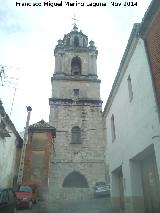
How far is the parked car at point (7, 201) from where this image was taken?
10.0m

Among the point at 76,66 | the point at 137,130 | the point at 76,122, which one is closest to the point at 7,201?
the point at 137,130

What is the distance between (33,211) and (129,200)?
5.97 m

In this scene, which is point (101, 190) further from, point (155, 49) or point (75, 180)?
point (155, 49)

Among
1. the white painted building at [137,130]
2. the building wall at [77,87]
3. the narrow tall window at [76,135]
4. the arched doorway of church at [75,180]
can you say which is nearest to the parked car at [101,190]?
the arched doorway of church at [75,180]

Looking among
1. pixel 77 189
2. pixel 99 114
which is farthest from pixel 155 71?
pixel 99 114

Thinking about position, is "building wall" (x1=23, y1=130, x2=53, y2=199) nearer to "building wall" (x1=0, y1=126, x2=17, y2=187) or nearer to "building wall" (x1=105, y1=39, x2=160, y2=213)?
"building wall" (x1=0, y1=126, x2=17, y2=187)

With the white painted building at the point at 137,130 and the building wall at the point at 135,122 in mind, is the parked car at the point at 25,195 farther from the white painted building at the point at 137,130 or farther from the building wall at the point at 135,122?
the white painted building at the point at 137,130

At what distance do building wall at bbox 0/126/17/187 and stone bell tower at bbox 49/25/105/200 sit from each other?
14.3 feet

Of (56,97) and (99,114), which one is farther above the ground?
(56,97)

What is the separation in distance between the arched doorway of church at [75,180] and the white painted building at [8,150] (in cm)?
529

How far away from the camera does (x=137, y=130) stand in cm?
1077

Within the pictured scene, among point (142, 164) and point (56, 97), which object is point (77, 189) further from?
point (142, 164)

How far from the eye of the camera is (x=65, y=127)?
2841 cm

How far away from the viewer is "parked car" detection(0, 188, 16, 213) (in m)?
10.0
